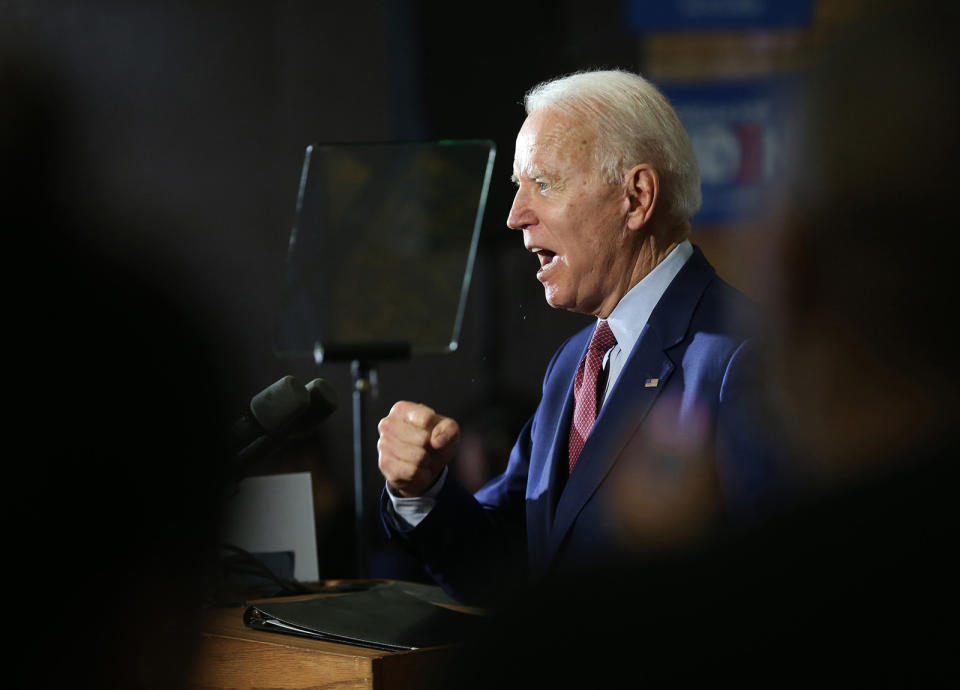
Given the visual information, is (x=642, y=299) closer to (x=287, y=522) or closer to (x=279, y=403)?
(x=279, y=403)

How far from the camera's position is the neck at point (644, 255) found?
163 cm

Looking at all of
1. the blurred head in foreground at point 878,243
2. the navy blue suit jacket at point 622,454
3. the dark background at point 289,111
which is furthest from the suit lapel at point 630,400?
the dark background at point 289,111

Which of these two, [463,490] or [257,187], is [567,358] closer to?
[463,490]

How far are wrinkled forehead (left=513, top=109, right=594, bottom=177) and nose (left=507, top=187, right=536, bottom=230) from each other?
Result: 0.04 metres

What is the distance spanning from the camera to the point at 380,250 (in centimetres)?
294

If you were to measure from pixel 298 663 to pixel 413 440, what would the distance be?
0.31 metres

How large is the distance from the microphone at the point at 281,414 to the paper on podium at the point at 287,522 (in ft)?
0.97

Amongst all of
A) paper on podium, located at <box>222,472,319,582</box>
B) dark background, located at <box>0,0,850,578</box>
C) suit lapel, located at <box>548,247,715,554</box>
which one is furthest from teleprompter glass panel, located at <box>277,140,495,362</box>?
suit lapel, located at <box>548,247,715,554</box>

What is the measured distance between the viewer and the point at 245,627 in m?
1.39

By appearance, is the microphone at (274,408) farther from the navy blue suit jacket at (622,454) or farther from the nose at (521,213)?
the nose at (521,213)

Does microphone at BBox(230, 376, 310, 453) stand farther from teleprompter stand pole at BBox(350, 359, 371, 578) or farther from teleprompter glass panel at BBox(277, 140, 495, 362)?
teleprompter glass panel at BBox(277, 140, 495, 362)

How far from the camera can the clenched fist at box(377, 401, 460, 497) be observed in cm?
138

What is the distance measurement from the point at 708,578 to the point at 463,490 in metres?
1.17

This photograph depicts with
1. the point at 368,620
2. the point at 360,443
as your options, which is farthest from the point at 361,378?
the point at 368,620
